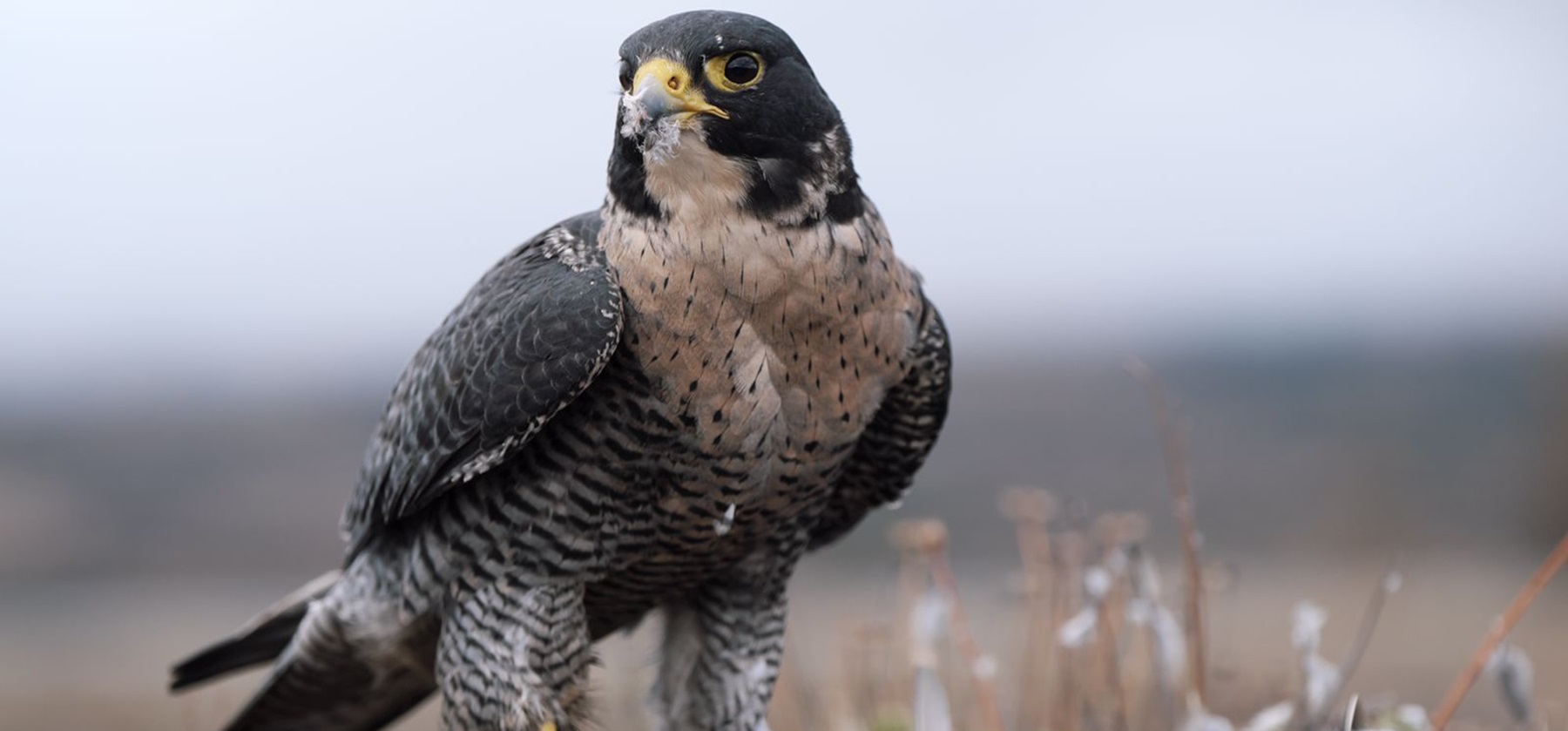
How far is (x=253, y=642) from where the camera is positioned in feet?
11.3

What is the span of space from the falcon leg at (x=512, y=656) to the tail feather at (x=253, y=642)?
2.15 ft

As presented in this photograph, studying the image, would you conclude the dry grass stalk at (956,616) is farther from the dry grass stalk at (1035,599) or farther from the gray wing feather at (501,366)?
the gray wing feather at (501,366)

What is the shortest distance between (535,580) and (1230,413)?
1074 cm

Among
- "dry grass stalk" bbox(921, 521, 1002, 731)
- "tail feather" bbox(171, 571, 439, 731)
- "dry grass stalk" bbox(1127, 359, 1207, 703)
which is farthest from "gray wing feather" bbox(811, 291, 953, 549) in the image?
"tail feather" bbox(171, 571, 439, 731)

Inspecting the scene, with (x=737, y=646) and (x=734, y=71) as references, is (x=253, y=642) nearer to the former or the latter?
(x=737, y=646)

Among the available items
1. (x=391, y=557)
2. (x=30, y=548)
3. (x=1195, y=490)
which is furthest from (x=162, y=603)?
(x=391, y=557)

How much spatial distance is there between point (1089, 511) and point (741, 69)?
12.4ft

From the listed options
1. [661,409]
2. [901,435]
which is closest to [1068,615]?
[901,435]

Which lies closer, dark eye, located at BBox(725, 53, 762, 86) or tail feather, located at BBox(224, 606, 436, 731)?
dark eye, located at BBox(725, 53, 762, 86)

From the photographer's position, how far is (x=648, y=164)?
2463 mm

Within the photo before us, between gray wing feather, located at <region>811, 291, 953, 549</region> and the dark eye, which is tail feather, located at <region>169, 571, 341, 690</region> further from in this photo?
the dark eye

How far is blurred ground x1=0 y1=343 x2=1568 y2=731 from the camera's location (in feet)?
23.9

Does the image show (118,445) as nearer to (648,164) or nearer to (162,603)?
(162,603)

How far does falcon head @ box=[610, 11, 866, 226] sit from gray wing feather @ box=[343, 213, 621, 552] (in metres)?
0.21
